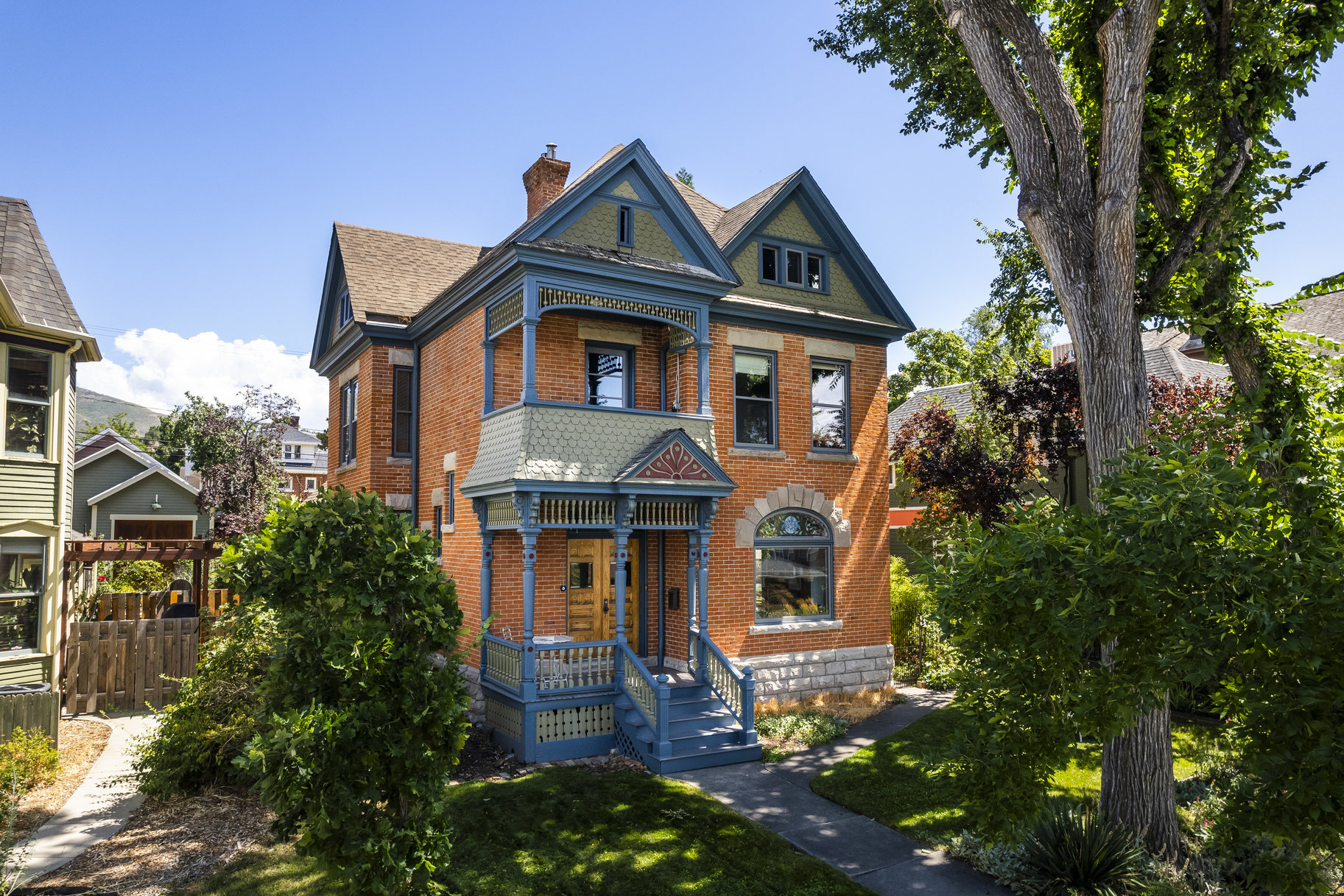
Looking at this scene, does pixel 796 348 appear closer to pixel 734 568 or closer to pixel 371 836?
pixel 734 568

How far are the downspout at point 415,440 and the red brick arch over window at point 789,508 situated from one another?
273 inches

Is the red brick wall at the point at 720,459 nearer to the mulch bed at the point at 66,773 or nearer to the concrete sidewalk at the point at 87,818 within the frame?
the concrete sidewalk at the point at 87,818

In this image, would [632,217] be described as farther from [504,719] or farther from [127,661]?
[127,661]

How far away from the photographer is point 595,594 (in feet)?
52.1

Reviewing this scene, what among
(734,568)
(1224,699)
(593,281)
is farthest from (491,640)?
(1224,699)

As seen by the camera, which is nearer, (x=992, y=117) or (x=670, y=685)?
(x=992, y=117)

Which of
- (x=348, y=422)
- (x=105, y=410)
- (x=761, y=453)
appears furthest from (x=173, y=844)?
(x=105, y=410)

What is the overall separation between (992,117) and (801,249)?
18.7 feet

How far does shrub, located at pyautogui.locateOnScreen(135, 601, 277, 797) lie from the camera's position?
10.6 meters

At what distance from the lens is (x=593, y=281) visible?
14.5 m

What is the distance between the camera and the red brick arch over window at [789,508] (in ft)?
53.9

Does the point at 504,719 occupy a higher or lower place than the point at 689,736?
higher

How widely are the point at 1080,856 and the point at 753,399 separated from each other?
10158 mm

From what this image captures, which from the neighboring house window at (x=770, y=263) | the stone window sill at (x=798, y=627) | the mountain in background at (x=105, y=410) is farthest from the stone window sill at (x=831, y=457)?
the mountain in background at (x=105, y=410)
